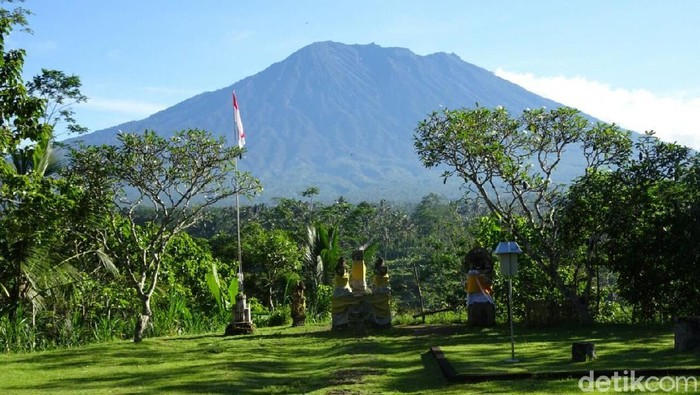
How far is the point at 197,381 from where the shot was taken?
10.5 metres

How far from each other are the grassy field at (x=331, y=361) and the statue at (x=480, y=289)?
553mm

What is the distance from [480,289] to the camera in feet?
54.6

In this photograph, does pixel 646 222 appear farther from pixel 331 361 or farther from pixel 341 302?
pixel 331 361

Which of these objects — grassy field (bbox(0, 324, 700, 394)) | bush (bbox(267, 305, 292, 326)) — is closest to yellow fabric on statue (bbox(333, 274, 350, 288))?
grassy field (bbox(0, 324, 700, 394))

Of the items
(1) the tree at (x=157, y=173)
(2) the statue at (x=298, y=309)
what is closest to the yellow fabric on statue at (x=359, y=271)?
(2) the statue at (x=298, y=309)

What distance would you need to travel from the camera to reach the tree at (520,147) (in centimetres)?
1631

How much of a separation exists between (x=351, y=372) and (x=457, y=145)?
7.60 metres

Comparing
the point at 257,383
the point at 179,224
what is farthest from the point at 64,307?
the point at 257,383

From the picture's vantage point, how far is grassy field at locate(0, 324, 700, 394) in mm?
9422

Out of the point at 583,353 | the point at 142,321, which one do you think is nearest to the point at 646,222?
the point at 583,353

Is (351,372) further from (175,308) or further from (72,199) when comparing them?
(175,308)

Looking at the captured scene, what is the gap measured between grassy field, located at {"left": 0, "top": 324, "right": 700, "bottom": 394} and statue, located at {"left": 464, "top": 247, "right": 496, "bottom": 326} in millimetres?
553

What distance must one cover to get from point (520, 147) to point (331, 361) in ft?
25.3

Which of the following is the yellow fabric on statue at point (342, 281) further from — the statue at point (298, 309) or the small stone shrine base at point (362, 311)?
the statue at point (298, 309)
